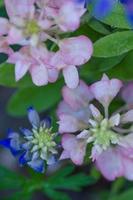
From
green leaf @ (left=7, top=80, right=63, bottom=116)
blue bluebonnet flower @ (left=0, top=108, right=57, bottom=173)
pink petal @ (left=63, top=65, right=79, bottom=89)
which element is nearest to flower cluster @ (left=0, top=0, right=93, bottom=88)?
pink petal @ (left=63, top=65, right=79, bottom=89)

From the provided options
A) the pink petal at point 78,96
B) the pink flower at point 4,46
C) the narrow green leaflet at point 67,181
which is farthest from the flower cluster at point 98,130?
the narrow green leaflet at point 67,181

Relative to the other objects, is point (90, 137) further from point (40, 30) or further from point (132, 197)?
point (132, 197)

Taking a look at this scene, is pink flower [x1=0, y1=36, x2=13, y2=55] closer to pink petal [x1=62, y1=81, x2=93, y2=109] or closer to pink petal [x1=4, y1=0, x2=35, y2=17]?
pink petal [x1=4, y1=0, x2=35, y2=17]

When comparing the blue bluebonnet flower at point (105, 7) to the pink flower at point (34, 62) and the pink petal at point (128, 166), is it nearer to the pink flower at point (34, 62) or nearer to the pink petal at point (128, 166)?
the pink flower at point (34, 62)

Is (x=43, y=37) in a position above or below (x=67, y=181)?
above

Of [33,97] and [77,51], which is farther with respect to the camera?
[33,97]

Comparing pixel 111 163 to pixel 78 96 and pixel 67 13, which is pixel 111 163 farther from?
pixel 67 13

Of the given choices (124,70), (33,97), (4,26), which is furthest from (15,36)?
(33,97)
